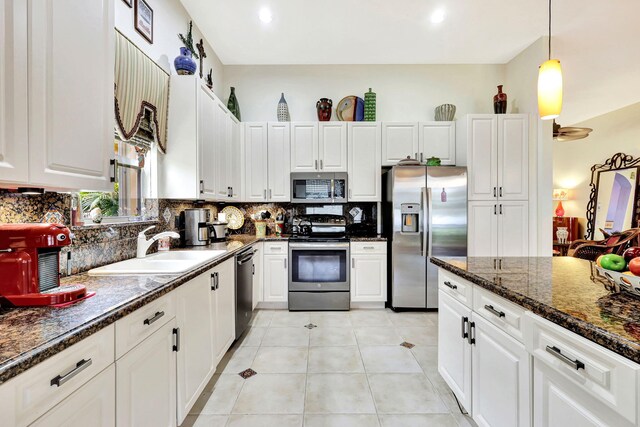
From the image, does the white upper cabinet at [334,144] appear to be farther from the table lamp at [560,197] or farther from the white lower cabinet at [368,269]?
the table lamp at [560,197]

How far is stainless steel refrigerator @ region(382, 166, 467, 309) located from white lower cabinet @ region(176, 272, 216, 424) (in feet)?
7.27

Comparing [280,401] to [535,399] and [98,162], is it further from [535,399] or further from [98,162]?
[98,162]

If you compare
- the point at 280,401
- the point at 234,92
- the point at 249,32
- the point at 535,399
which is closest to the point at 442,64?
the point at 249,32

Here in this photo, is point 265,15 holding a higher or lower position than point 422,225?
higher

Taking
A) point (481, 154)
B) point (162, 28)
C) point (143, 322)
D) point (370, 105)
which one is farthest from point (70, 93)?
point (481, 154)

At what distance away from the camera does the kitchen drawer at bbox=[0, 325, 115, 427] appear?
67 cm

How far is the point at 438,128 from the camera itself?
3.72m

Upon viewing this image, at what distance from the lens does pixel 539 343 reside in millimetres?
1057

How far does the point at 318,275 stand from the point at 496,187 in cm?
236

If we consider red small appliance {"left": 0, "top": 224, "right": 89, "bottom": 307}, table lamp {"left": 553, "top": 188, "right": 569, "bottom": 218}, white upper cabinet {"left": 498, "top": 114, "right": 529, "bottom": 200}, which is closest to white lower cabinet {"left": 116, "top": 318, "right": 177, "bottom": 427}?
red small appliance {"left": 0, "top": 224, "right": 89, "bottom": 307}

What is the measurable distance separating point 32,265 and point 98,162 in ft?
1.65

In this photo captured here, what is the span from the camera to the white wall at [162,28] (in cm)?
198

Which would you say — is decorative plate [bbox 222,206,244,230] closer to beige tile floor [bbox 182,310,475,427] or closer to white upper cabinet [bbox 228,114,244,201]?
white upper cabinet [bbox 228,114,244,201]

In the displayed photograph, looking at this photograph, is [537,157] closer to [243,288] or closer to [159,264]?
[243,288]
